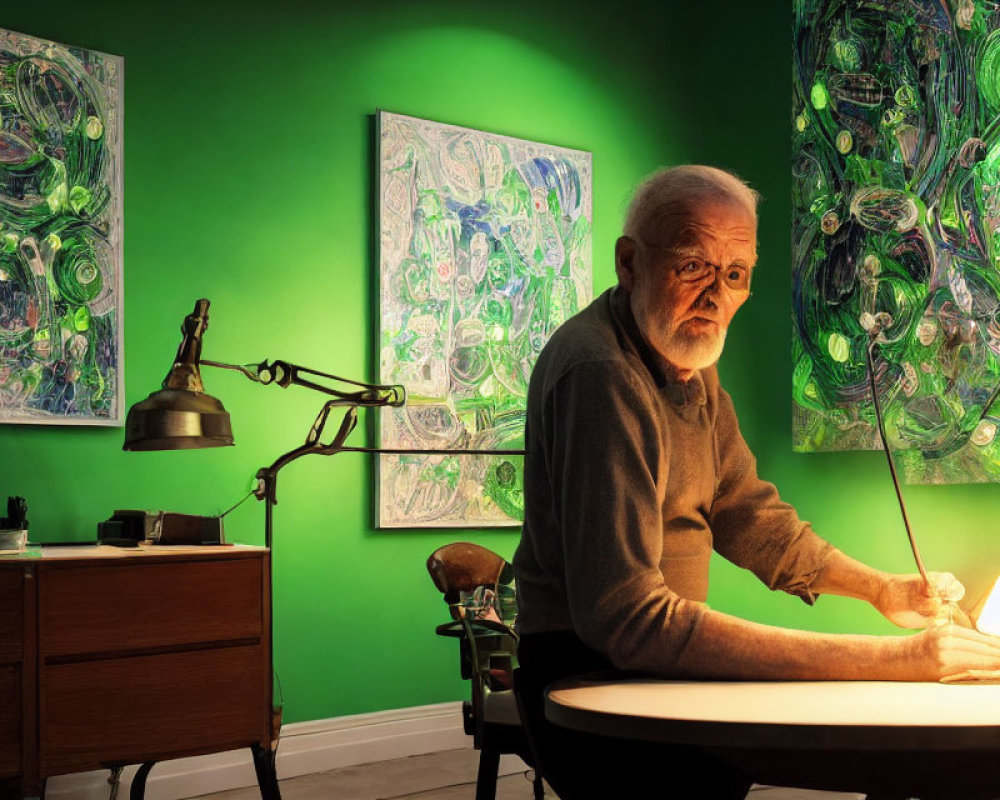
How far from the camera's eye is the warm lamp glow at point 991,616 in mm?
1776

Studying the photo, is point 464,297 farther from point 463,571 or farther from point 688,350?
point 688,350

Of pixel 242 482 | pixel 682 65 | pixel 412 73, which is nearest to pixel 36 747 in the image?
pixel 242 482

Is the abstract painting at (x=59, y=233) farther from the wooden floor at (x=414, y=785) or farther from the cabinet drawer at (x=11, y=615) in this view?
the wooden floor at (x=414, y=785)

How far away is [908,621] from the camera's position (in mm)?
1802

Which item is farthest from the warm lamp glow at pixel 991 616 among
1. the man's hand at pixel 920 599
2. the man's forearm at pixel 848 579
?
the man's forearm at pixel 848 579

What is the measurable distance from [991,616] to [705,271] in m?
0.66

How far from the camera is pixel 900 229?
4527 mm

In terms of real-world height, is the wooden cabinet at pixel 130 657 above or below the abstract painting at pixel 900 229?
below

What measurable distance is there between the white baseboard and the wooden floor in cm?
5

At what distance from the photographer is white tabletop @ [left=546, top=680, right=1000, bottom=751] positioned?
1.21 meters

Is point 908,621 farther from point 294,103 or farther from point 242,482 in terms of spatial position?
point 294,103

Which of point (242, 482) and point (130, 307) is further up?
point (130, 307)

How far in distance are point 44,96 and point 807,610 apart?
11.6 ft

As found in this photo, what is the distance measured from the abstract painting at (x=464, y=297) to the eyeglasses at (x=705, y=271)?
9.87ft
